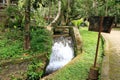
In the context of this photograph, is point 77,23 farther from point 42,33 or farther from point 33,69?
point 33,69

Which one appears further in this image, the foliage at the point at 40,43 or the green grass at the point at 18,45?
the foliage at the point at 40,43

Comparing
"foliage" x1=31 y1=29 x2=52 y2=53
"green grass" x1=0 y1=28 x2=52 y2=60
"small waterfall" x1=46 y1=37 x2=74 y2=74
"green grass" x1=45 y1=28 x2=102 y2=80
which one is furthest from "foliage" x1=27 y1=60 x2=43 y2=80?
"green grass" x1=45 y1=28 x2=102 y2=80

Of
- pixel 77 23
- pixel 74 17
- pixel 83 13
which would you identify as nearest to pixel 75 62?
pixel 77 23

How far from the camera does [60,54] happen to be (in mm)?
12031

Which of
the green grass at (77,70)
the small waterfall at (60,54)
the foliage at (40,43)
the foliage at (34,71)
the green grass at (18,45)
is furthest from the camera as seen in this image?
the small waterfall at (60,54)

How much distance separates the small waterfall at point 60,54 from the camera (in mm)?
10172

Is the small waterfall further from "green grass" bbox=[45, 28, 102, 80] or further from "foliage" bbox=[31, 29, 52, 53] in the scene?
"green grass" bbox=[45, 28, 102, 80]

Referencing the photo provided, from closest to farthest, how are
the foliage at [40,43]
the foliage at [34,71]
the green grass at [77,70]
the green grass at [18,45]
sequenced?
the green grass at [77,70] → the foliage at [34,71] → the green grass at [18,45] → the foliage at [40,43]

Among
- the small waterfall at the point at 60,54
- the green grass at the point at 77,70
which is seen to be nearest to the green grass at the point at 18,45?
the small waterfall at the point at 60,54

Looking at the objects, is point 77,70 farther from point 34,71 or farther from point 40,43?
point 40,43

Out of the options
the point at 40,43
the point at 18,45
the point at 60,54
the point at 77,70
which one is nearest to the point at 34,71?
the point at 77,70

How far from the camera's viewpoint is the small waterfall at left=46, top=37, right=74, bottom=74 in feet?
33.4

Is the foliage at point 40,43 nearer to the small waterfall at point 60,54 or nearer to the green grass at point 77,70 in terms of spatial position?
the small waterfall at point 60,54

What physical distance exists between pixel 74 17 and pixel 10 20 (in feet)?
31.0
